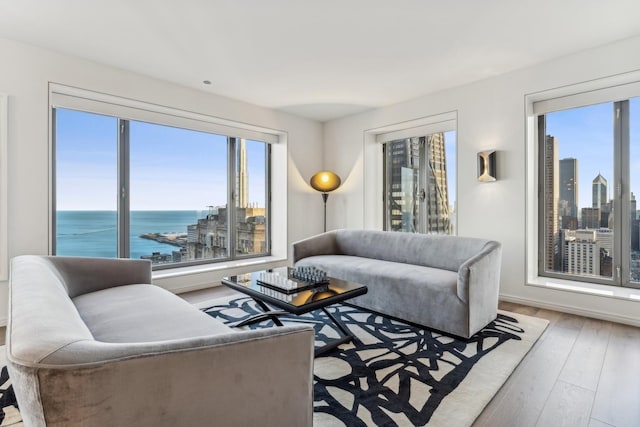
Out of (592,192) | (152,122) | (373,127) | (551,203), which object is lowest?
(551,203)

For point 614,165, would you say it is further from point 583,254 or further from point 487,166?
point 487,166

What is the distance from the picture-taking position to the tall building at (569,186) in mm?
3404

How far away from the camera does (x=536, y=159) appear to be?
3.56 metres

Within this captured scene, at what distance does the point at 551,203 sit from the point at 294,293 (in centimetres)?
303

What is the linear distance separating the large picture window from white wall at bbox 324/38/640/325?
2.51 m

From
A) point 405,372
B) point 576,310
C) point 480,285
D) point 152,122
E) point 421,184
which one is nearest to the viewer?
point 405,372

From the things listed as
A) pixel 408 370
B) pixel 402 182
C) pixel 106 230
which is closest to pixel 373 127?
pixel 402 182

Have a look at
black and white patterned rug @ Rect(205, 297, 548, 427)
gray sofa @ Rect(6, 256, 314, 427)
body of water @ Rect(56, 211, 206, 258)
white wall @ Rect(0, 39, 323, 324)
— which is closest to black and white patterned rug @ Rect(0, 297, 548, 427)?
black and white patterned rug @ Rect(205, 297, 548, 427)

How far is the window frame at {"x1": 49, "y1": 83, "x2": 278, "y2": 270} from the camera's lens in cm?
319

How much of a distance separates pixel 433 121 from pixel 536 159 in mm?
1269

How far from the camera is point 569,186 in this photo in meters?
3.44

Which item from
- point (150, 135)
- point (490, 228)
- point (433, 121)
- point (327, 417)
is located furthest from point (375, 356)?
point (150, 135)

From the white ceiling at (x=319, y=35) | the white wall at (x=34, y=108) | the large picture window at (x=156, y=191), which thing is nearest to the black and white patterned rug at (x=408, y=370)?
the large picture window at (x=156, y=191)

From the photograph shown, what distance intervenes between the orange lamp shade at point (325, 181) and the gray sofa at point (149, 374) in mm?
3768
